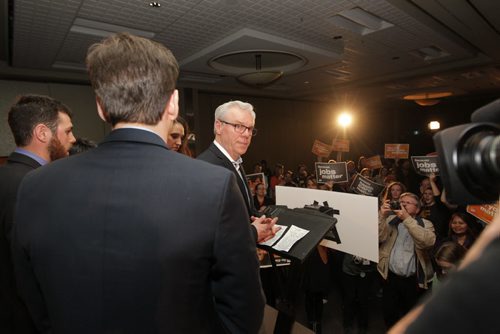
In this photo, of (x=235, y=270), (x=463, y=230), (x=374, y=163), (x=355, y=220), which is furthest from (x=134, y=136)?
(x=374, y=163)

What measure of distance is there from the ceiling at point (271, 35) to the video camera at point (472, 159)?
356 centimetres

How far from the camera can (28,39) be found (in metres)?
4.41

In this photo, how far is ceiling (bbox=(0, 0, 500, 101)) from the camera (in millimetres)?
3738

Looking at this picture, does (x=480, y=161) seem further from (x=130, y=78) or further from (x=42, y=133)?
(x=42, y=133)

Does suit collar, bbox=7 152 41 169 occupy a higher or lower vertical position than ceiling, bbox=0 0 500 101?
lower

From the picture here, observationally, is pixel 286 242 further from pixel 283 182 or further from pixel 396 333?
pixel 283 182

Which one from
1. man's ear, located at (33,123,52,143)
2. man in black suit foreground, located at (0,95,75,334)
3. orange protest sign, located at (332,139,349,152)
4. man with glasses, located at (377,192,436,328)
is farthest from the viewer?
orange protest sign, located at (332,139,349,152)

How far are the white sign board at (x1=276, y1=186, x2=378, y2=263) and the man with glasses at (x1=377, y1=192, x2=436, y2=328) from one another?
41.2 inches

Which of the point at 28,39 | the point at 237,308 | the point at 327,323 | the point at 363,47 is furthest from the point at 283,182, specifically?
the point at 237,308

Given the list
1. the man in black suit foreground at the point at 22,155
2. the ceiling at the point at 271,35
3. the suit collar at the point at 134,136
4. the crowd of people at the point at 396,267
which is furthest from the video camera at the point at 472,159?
the ceiling at the point at 271,35

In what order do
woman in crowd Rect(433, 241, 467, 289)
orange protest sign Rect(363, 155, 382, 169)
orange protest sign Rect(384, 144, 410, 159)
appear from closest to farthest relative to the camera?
woman in crowd Rect(433, 241, 467, 289) → orange protest sign Rect(363, 155, 382, 169) → orange protest sign Rect(384, 144, 410, 159)

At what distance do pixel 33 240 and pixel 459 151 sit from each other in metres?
0.99

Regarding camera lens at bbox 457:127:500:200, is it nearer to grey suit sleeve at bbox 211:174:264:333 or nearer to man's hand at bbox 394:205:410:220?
grey suit sleeve at bbox 211:174:264:333

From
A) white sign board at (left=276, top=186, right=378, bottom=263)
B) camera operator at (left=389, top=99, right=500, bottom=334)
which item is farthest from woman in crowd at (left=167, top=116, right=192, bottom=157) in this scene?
camera operator at (left=389, top=99, right=500, bottom=334)
